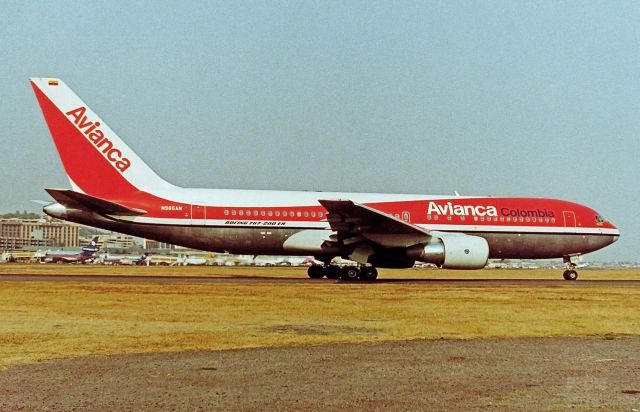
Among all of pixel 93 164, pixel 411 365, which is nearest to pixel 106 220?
pixel 93 164

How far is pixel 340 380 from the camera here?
25.5 ft

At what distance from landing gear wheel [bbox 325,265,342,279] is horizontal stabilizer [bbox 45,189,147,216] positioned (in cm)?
796

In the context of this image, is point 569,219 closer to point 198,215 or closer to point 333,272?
point 333,272

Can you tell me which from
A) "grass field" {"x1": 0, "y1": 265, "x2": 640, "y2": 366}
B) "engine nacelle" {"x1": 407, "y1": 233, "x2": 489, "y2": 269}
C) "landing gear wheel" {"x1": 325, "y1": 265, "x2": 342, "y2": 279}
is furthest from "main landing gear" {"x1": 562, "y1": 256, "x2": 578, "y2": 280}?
"landing gear wheel" {"x1": 325, "y1": 265, "x2": 342, "y2": 279}

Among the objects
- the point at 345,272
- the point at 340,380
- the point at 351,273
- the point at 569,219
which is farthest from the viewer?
the point at 569,219

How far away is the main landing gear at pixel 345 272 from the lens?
1086 inches

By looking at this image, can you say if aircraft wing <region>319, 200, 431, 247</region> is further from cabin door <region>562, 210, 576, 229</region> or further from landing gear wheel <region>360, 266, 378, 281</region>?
cabin door <region>562, 210, 576, 229</region>

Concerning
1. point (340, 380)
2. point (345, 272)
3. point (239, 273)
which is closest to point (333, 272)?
point (345, 272)

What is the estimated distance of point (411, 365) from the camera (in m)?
8.83

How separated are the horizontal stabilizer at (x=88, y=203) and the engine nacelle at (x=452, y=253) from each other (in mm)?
10605

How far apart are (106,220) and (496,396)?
866 inches

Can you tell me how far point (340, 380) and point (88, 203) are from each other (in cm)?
1990

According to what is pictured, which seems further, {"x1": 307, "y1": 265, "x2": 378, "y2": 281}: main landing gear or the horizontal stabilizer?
{"x1": 307, "y1": 265, "x2": 378, "y2": 281}: main landing gear

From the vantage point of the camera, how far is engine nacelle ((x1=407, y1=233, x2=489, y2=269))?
2656cm
